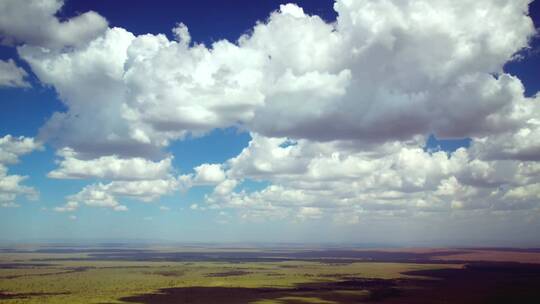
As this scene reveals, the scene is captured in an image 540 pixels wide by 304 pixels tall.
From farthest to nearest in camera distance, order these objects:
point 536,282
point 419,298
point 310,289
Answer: point 536,282 < point 310,289 < point 419,298

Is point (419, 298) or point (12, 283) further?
point (12, 283)


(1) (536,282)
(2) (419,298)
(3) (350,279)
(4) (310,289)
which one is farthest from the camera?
(3) (350,279)

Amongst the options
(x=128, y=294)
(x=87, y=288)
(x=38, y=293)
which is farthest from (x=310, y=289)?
(x=38, y=293)

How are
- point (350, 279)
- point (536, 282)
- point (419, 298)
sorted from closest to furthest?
point (419, 298) < point (536, 282) < point (350, 279)

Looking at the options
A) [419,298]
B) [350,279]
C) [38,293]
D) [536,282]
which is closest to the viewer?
[419,298]

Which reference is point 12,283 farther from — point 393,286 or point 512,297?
point 512,297

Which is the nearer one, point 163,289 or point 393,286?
point 163,289

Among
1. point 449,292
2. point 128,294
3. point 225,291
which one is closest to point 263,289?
point 225,291

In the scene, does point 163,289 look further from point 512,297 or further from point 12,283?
point 512,297

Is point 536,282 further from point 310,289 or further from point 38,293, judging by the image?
point 38,293
